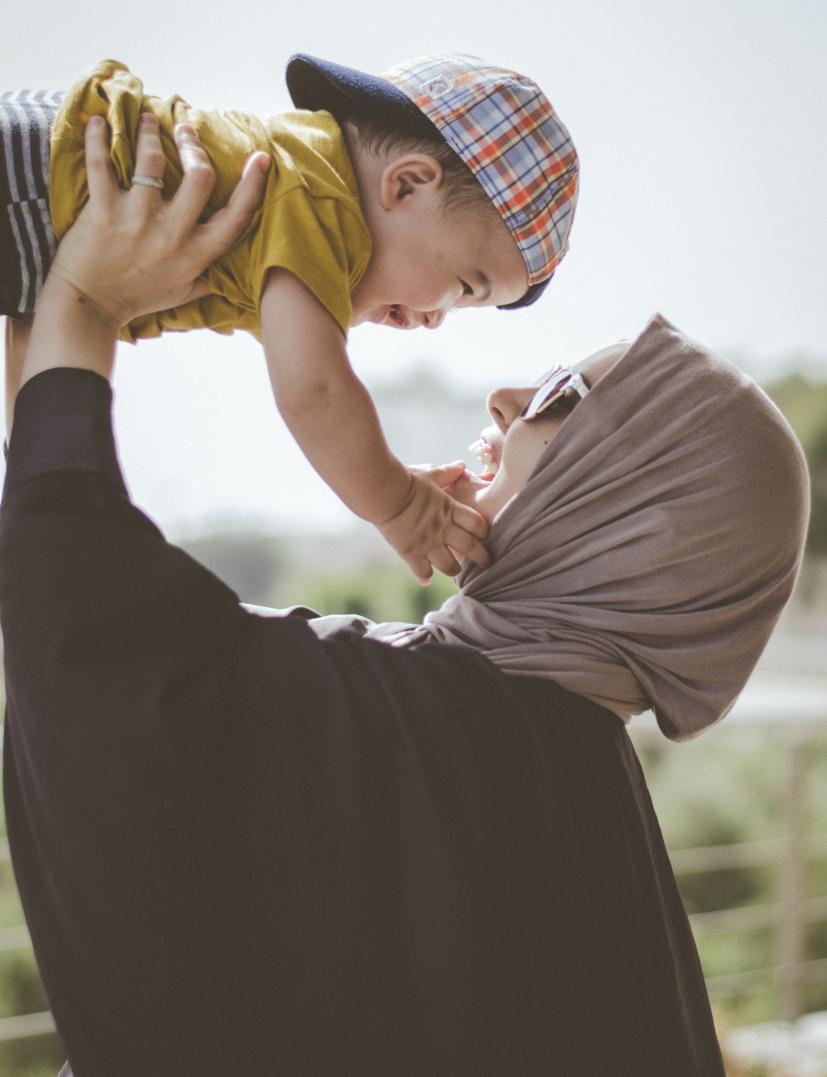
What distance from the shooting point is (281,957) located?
70 cm

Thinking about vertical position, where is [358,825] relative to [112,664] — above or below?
below

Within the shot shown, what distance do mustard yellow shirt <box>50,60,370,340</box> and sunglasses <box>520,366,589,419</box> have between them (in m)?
0.19

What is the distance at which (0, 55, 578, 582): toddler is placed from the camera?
0.82 m

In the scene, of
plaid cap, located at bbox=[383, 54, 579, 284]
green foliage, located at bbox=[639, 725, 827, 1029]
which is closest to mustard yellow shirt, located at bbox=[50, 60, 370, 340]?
plaid cap, located at bbox=[383, 54, 579, 284]

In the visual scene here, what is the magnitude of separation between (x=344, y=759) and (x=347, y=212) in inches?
19.7

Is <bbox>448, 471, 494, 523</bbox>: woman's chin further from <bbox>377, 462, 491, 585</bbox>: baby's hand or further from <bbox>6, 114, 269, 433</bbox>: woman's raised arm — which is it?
<bbox>6, 114, 269, 433</bbox>: woman's raised arm

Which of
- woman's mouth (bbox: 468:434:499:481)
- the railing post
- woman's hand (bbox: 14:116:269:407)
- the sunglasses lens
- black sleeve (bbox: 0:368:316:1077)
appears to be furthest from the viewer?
the railing post

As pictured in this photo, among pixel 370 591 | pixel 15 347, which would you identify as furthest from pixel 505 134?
pixel 370 591

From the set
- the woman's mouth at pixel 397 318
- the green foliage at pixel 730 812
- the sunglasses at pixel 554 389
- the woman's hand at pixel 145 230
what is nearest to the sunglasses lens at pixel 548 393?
the sunglasses at pixel 554 389

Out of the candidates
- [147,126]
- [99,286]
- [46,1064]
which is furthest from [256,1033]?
[46,1064]

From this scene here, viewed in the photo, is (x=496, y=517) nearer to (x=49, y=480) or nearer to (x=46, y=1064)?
(x=49, y=480)

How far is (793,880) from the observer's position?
2500 mm

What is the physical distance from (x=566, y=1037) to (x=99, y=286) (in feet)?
2.34

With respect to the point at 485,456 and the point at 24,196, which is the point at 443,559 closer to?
the point at 485,456
